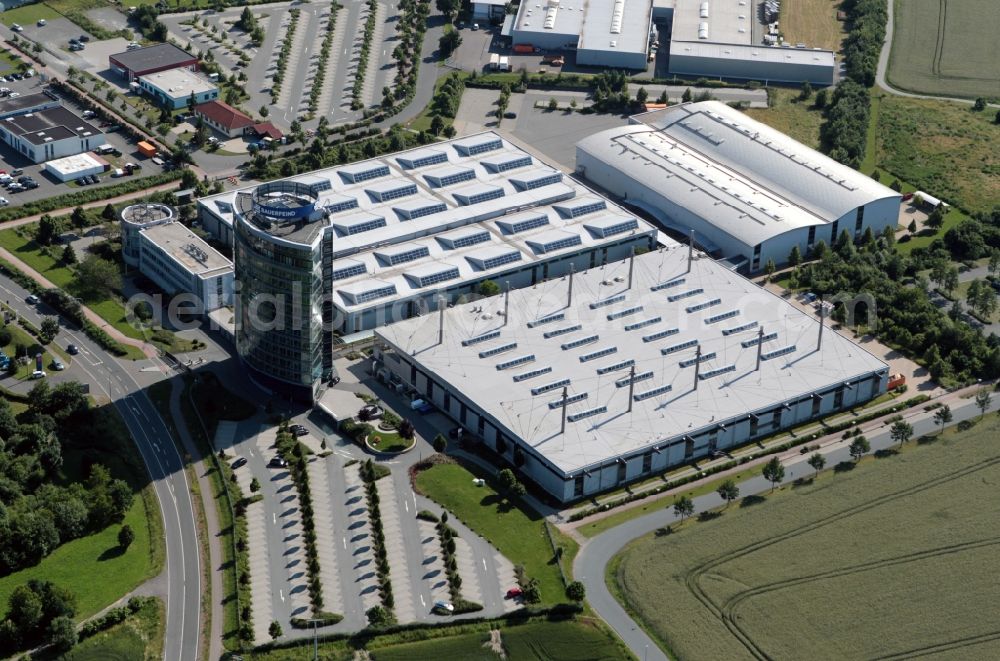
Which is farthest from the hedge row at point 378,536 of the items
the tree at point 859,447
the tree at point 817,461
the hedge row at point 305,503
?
the tree at point 859,447

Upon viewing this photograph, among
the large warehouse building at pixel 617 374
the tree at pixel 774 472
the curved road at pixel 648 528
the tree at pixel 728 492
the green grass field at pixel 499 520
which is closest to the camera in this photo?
the curved road at pixel 648 528

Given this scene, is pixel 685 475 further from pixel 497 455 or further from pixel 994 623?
pixel 994 623

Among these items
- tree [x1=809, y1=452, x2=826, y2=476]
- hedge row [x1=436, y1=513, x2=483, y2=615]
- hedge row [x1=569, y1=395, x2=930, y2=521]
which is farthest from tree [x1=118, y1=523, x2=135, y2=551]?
tree [x1=809, y1=452, x2=826, y2=476]

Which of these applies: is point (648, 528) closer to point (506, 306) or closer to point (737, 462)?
point (737, 462)

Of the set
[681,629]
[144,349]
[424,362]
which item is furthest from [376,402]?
[681,629]

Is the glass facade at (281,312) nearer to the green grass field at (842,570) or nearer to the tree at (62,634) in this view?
the green grass field at (842,570)

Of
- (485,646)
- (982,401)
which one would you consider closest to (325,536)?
(485,646)

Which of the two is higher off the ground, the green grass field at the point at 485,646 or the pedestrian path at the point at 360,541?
the pedestrian path at the point at 360,541

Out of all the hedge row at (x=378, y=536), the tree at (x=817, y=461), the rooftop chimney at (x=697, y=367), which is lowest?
the hedge row at (x=378, y=536)
